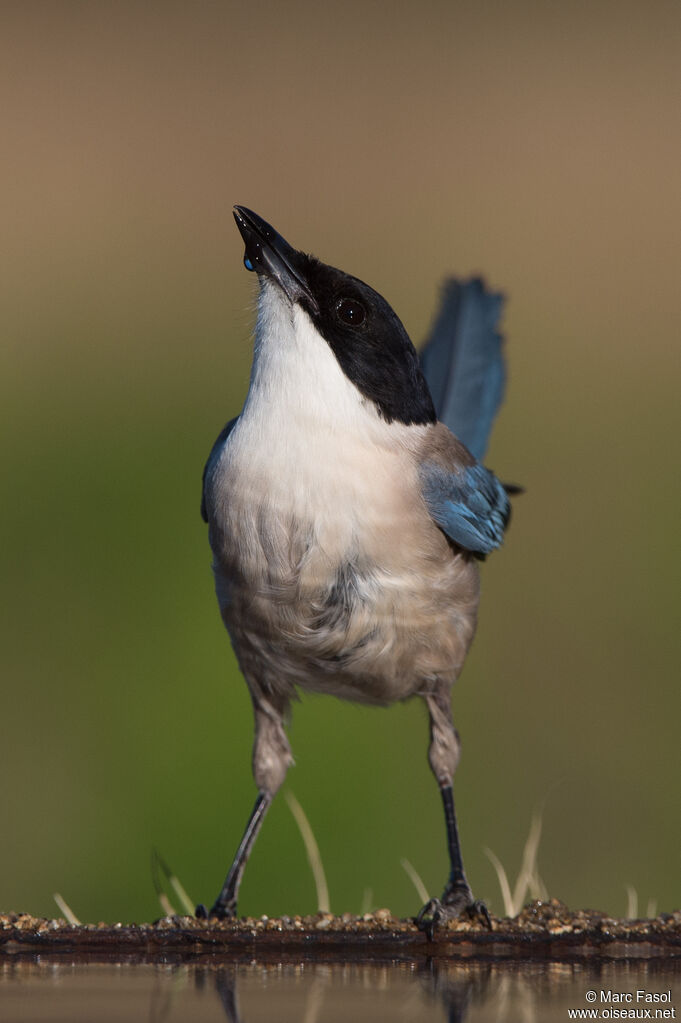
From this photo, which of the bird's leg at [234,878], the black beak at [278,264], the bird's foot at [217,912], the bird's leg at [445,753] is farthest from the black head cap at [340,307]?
the bird's foot at [217,912]

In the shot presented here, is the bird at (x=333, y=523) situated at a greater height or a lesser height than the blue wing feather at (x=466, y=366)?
lesser

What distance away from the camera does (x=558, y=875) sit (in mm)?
6418

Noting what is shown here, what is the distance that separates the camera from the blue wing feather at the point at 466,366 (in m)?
5.59

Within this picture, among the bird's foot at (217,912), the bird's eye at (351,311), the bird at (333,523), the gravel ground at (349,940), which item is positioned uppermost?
the bird's eye at (351,311)

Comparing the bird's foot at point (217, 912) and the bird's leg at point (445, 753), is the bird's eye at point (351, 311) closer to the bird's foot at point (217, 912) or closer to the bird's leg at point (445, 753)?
the bird's leg at point (445, 753)

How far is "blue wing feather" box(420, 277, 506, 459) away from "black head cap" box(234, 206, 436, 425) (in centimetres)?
151

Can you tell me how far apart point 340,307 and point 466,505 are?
32.2 inches

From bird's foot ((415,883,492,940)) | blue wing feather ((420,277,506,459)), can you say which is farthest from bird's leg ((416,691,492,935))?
blue wing feather ((420,277,506,459))

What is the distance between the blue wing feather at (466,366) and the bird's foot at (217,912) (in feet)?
7.16

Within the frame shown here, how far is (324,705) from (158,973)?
4.76m

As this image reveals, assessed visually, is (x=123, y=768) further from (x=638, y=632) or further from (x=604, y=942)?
(x=604, y=942)

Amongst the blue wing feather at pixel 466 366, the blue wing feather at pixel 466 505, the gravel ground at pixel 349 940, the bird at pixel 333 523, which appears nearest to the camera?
the gravel ground at pixel 349 940

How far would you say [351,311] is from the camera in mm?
4074

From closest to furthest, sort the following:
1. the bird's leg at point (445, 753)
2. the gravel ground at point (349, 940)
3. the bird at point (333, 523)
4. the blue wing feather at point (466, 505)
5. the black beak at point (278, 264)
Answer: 1. the gravel ground at point (349, 940)
2. the bird at point (333, 523)
3. the black beak at point (278, 264)
4. the blue wing feather at point (466, 505)
5. the bird's leg at point (445, 753)
